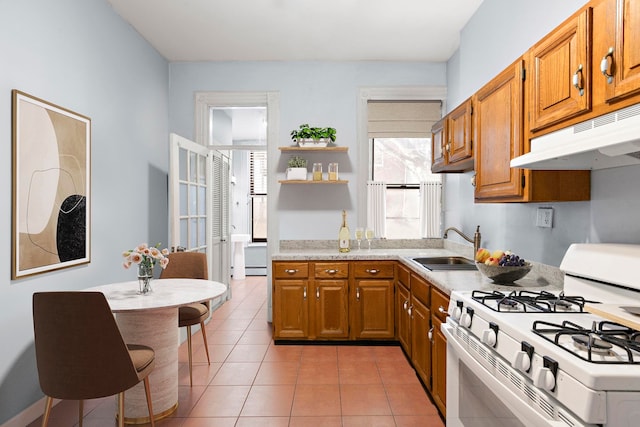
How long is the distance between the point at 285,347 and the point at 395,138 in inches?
103

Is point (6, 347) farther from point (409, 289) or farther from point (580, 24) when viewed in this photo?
point (580, 24)

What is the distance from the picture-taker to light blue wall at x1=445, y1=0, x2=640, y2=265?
1720 mm

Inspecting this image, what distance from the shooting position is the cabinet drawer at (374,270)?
372 centimetres

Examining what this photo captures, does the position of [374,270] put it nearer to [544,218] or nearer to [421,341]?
[421,341]

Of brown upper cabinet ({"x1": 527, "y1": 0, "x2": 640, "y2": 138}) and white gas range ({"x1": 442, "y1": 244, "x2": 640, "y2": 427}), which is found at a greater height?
brown upper cabinet ({"x1": 527, "y1": 0, "x2": 640, "y2": 138})

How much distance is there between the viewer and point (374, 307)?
373cm

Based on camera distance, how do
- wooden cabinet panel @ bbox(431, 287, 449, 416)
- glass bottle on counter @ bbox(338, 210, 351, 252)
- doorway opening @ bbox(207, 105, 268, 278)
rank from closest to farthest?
1. wooden cabinet panel @ bbox(431, 287, 449, 416)
2. glass bottle on counter @ bbox(338, 210, 351, 252)
3. doorway opening @ bbox(207, 105, 268, 278)

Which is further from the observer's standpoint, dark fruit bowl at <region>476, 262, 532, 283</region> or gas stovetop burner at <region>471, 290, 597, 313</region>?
dark fruit bowl at <region>476, 262, 532, 283</region>

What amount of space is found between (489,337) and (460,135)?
1.82 metres

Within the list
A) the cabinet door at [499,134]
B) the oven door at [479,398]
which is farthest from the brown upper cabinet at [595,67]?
the oven door at [479,398]

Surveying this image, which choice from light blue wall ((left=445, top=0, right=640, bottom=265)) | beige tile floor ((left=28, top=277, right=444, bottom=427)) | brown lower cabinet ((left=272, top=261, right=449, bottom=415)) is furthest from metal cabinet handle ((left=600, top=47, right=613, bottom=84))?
brown lower cabinet ((left=272, top=261, right=449, bottom=415))

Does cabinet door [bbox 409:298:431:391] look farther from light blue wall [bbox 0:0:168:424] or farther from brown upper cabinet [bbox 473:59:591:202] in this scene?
light blue wall [bbox 0:0:168:424]

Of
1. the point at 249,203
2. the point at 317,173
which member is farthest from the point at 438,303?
the point at 249,203

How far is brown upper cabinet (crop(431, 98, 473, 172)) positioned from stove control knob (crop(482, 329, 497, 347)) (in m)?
1.54
